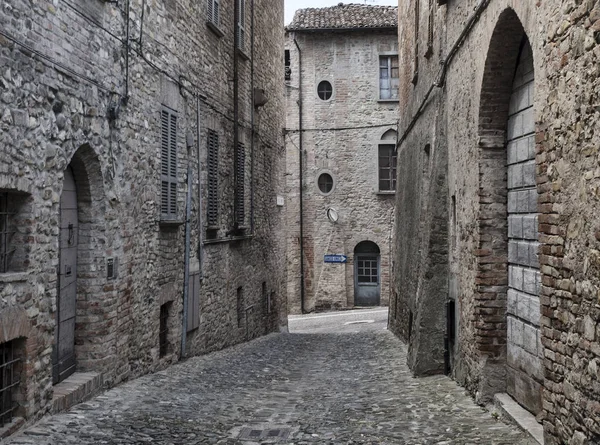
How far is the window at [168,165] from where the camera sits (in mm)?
9312

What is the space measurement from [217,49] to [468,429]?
26.5 ft

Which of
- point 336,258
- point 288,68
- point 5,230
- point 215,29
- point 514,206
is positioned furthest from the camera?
point 288,68

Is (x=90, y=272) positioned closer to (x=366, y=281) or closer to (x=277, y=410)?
(x=277, y=410)

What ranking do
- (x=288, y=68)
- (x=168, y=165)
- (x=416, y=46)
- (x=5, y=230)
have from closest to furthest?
(x=5, y=230)
(x=168, y=165)
(x=416, y=46)
(x=288, y=68)

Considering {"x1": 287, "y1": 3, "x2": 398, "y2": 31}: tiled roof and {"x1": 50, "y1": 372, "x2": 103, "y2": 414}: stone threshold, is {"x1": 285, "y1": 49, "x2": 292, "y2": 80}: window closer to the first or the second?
{"x1": 287, "y1": 3, "x2": 398, "y2": 31}: tiled roof

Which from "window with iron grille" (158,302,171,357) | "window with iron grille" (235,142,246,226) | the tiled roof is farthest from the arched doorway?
"window with iron grille" (158,302,171,357)

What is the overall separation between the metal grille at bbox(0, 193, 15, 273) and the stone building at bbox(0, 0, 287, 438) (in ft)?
0.04

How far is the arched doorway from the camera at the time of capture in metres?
24.6

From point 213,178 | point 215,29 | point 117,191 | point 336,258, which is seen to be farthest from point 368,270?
point 117,191

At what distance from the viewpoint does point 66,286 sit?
23.3ft

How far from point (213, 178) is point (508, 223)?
20.0 feet

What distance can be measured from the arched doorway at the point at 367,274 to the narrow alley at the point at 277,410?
45.4ft

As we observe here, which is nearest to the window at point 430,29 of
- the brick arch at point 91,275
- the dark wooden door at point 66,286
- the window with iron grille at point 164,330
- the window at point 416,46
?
the window at point 416,46

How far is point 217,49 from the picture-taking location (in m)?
11.9
